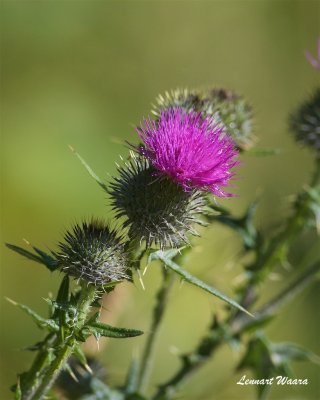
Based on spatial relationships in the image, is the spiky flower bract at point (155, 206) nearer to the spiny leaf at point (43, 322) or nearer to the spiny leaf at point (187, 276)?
the spiny leaf at point (187, 276)

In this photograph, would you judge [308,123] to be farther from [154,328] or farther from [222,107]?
[154,328]

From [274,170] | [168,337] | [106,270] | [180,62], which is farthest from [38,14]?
[106,270]

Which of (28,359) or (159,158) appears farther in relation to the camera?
(28,359)

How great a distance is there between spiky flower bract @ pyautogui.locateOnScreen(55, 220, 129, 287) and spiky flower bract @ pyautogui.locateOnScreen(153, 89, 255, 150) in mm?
753

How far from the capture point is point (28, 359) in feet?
17.7

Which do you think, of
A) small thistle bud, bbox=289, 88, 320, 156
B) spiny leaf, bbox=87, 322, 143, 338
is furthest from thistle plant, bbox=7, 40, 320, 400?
small thistle bud, bbox=289, 88, 320, 156

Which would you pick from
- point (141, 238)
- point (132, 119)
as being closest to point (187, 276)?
point (141, 238)

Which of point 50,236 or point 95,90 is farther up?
point 95,90

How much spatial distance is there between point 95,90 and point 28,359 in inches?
136

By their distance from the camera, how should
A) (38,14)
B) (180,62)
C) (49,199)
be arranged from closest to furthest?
1. (49,199)
2. (38,14)
3. (180,62)

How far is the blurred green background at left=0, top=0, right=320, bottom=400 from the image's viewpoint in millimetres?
5871

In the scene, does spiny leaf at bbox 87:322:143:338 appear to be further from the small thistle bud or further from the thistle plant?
the small thistle bud

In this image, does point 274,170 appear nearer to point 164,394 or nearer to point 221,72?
point 221,72

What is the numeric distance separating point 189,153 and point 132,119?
476cm
